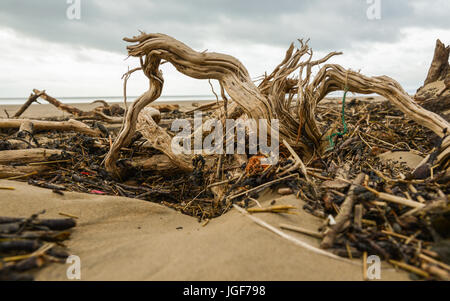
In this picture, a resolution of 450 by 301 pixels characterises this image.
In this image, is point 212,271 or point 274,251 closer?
point 212,271

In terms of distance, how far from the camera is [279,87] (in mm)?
3412

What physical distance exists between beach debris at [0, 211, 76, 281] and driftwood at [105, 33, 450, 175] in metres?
1.49

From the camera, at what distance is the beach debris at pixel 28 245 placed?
5.22 feet

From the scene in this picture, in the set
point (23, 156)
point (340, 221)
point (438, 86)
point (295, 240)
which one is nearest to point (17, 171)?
point (23, 156)

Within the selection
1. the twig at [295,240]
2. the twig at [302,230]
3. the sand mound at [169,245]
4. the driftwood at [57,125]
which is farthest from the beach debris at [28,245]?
the driftwood at [57,125]

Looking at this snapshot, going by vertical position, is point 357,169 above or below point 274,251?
above

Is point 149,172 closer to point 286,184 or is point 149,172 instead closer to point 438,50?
point 286,184

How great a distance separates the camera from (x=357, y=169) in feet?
9.54

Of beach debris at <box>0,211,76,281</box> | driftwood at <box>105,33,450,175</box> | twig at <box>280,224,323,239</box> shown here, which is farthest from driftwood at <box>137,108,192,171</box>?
twig at <box>280,224,323,239</box>

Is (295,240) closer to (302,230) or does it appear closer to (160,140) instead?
(302,230)

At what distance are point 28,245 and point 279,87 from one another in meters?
2.79
